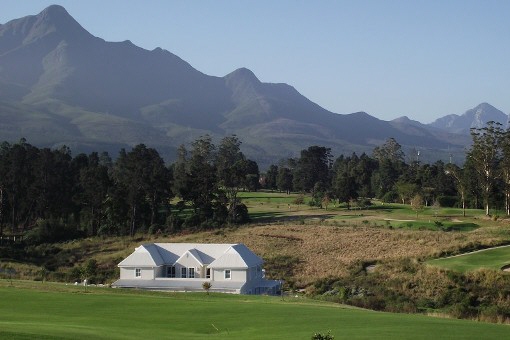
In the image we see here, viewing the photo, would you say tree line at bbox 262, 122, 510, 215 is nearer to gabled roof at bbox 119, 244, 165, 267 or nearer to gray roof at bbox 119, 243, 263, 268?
gray roof at bbox 119, 243, 263, 268

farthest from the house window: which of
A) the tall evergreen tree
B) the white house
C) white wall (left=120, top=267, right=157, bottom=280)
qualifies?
the tall evergreen tree

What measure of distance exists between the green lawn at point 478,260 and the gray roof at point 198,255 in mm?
13172

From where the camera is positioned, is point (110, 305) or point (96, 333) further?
point (110, 305)

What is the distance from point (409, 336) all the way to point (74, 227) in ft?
205

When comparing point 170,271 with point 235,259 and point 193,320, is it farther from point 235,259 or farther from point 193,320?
point 193,320

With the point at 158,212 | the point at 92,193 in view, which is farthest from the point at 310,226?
the point at 92,193

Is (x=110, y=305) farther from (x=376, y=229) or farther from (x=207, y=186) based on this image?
(x=207, y=186)

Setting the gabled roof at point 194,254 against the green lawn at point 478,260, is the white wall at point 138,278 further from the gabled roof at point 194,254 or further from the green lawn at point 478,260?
the green lawn at point 478,260

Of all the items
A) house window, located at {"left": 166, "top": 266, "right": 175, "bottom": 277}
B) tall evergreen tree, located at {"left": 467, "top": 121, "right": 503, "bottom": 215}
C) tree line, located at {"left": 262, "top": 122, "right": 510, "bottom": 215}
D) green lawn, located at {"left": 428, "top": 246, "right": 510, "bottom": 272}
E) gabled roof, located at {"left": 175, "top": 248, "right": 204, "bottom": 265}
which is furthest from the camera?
tree line, located at {"left": 262, "top": 122, "right": 510, "bottom": 215}

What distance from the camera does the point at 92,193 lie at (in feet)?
258

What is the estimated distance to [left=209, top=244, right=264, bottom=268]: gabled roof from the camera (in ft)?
169

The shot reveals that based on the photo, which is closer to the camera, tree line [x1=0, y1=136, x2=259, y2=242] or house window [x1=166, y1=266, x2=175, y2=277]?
house window [x1=166, y1=266, x2=175, y2=277]

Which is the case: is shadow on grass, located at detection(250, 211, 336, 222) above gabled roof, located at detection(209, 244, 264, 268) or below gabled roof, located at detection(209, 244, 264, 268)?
above

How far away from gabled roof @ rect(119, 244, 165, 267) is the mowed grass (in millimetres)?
16199
